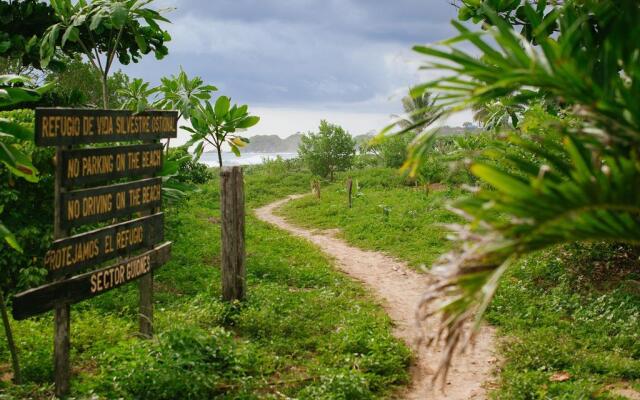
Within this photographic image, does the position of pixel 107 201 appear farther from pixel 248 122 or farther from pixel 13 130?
pixel 248 122

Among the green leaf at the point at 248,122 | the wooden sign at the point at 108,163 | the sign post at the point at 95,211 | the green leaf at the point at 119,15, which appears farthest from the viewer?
the green leaf at the point at 248,122

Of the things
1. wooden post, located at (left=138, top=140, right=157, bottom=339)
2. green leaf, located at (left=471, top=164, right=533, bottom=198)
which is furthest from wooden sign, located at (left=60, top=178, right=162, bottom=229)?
green leaf, located at (left=471, top=164, right=533, bottom=198)

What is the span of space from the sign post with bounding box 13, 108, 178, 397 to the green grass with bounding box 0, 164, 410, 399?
548mm

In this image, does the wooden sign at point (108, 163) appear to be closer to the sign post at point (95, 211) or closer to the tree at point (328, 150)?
the sign post at point (95, 211)

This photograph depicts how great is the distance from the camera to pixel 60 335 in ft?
19.5

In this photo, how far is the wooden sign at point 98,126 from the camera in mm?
5637

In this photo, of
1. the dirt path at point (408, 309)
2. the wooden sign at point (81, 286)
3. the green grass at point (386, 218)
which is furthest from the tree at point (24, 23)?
the green grass at point (386, 218)

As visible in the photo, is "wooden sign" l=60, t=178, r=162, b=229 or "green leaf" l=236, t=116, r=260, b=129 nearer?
"wooden sign" l=60, t=178, r=162, b=229

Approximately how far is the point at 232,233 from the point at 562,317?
15.7 feet

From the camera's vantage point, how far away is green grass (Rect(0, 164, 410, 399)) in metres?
6.00

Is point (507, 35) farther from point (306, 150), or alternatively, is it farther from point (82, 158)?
point (306, 150)

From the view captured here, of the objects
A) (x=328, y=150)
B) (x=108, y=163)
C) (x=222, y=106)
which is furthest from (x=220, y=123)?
(x=328, y=150)

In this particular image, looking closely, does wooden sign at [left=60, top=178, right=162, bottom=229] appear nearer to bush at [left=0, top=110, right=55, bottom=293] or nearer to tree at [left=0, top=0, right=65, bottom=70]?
bush at [left=0, top=110, right=55, bottom=293]

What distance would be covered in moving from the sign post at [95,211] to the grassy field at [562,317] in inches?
128
